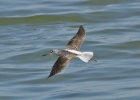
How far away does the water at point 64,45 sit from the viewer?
1395 cm

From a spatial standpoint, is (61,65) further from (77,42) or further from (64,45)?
(64,45)

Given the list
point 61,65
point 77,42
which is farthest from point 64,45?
point 61,65

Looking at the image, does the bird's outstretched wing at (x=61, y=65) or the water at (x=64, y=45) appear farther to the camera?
the water at (x=64, y=45)

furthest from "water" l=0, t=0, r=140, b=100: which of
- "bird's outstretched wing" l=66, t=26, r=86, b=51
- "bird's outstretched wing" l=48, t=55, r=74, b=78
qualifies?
"bird's outstretched wing" l=48, t=55, r=74, b=78

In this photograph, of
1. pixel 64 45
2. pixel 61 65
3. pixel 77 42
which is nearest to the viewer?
pixel 61 65

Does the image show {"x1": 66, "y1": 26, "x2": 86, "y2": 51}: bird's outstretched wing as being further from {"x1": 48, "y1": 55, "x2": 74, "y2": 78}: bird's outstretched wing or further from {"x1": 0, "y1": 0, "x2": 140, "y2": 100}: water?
{"x1": 0, "y1": 0, "x2": 140, "y2": 100}: water

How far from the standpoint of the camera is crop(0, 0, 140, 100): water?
549 inches

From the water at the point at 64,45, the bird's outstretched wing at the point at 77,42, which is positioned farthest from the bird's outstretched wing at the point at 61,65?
the water at the point at 64,45

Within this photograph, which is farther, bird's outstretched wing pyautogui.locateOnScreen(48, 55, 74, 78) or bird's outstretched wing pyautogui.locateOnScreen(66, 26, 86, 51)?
bird's outstretched wing pyautogui.locateOnScreen(66, 26, 86, 51)

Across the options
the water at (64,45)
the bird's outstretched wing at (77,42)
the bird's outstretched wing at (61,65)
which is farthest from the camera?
the water at (64,45)

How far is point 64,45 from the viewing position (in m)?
16.7

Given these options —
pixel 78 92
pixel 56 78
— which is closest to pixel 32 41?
pixel 56 78

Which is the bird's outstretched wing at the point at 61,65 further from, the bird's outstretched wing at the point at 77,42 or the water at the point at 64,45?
the water at the point at 64,45

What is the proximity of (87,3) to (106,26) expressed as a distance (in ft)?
6.50
